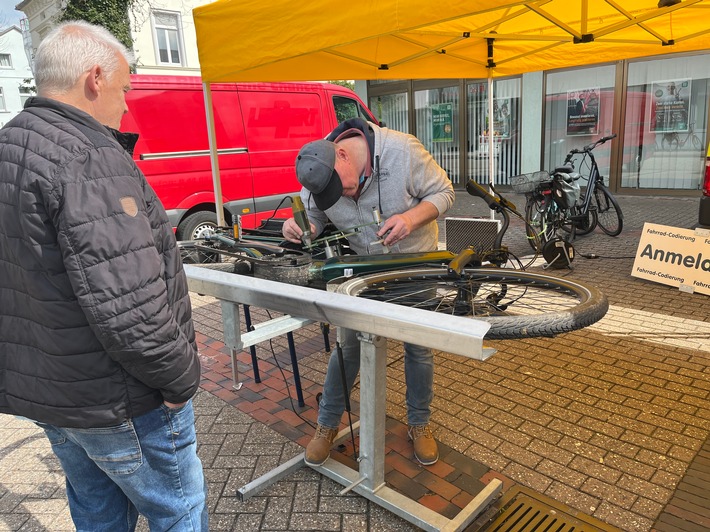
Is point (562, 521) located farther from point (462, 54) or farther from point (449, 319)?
point (462, 54)

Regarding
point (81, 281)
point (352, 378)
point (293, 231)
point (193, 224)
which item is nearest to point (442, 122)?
point (193, 224)

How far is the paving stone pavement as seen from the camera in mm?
2576

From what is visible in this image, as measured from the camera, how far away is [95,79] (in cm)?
147

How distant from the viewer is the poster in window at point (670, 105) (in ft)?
36.0

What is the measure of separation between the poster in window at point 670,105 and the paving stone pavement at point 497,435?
8.06m

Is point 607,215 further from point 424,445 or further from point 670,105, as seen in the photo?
point 424,445

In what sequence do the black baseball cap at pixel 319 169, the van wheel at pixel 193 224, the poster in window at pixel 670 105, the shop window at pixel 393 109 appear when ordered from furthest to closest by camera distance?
the shop window at pixel 393 109
the poster in window at pixel 670 105
the van wheel at pixel 193 224
the black baseball cap at pixel 319 169

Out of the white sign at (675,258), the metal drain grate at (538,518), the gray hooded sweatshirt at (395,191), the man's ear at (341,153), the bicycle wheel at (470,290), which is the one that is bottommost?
the metal drain grate at (538,518)

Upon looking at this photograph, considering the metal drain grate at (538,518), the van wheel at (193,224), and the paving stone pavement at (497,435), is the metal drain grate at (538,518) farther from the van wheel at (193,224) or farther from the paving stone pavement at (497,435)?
the van wheel at (193,224)

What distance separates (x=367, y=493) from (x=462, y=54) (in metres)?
5.53

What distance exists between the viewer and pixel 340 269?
2.79 m

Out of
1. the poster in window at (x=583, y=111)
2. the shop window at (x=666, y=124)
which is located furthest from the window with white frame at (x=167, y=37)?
the shop window at (x=666, y=124)

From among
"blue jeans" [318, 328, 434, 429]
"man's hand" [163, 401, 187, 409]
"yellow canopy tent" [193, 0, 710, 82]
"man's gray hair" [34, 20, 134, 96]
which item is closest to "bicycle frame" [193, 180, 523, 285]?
"blue jeans" [318, 328, 434, 429]

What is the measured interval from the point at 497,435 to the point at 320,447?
1.08 metres
